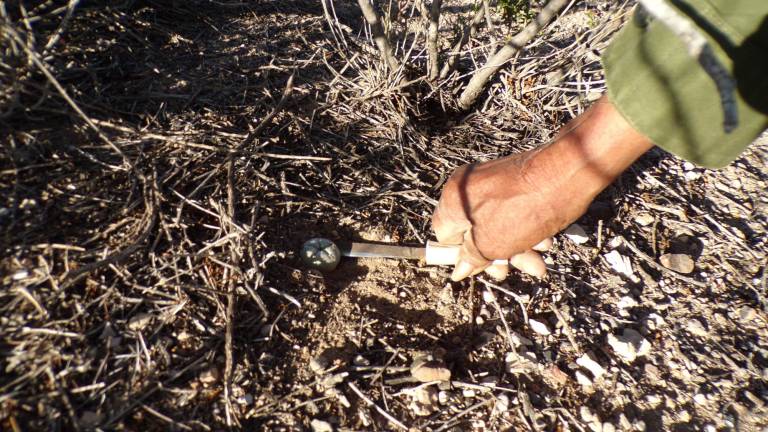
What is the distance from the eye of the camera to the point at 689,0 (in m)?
1.07

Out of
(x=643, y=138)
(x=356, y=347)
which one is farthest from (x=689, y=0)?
(x=356, y=347)

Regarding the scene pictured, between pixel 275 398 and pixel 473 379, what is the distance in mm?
635

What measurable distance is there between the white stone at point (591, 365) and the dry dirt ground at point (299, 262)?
0.01 metres

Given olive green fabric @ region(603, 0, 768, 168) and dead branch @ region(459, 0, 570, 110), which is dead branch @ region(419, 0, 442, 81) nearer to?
dead branch @ region(459, 0, 570, 110)

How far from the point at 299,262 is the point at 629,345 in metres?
1.23

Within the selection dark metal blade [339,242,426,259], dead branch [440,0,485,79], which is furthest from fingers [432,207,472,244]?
dead branch [440,0,485,79]

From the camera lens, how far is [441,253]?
68.2 inches

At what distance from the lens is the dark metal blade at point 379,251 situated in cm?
179

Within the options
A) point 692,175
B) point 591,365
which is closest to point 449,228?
point 591,365

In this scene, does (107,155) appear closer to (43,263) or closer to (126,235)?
(126,235)

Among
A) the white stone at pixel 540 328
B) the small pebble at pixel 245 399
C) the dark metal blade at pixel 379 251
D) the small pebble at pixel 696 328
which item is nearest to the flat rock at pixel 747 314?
the small pebble at pixel 696 328

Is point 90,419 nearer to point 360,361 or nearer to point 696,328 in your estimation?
point 360,361

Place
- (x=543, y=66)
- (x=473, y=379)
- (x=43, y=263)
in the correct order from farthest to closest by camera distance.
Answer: (x=543, y=66) → (x=473, y=379) → (x=43, y=263)

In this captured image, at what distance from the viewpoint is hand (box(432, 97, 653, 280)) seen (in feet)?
4.30
